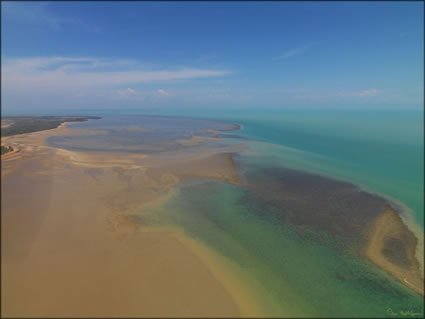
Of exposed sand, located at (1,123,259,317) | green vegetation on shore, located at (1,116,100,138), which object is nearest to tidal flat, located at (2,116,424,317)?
exposed sand, located at (1,123,259,317)

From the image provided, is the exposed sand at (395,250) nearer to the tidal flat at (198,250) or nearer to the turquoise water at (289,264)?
the tidal flat at (198,250)

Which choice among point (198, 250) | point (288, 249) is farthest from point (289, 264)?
point (198, 250)

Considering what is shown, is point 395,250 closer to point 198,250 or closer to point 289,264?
point 289,264

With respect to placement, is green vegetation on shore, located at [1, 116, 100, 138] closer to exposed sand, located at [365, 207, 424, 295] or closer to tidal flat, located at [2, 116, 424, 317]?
tidal flat, located at [2, 116, 424, 317]

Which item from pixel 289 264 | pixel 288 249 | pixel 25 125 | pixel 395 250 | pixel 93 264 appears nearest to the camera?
pixel 93 264

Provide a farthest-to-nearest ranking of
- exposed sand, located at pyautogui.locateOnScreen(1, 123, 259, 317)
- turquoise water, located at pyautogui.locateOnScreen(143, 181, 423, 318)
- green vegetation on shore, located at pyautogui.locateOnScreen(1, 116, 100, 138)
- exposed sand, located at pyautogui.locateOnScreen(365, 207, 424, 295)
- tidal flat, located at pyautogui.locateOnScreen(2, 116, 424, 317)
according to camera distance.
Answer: green vegetation on shore, located at pyautogui.locateOnScreen(1, 116, 100, 138)
exposed sand, located at pyautogui.locateOnScreen(365, 207, 424, 295)
turquoise water, located at pyautogui.locateOnScreen(143, 181, 423, 318)
tidal flat, located at pyautogui.locateOnScreen(2, 116, 424, 317)
exposed sand, located at pyautogui.locateOnScreen(1, 123, 259, 317)

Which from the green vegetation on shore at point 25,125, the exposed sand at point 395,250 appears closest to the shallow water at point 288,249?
the exposed sand at point 395,250

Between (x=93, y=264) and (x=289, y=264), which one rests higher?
(x=93, y=264)
